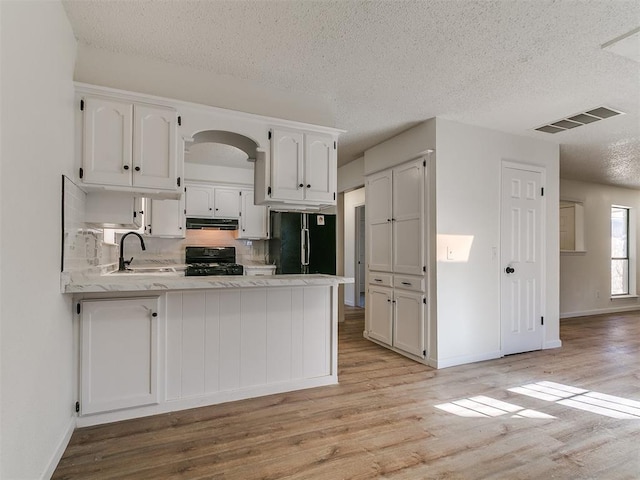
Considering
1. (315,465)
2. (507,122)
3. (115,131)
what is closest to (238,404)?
(315,465)

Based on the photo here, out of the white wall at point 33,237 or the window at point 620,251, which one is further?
the window at point 620,251

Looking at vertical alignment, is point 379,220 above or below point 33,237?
above

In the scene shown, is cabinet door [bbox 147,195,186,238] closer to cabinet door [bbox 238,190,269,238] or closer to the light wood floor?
cabinet door [bbox 238,190,269,238]

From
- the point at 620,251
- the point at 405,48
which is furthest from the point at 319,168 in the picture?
the point at 620,251

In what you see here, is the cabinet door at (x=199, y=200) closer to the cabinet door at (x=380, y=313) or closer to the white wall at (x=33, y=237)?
the white wall at (x=33, y=237)

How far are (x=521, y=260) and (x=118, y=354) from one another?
4115 millimetres

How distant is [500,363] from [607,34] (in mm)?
2983

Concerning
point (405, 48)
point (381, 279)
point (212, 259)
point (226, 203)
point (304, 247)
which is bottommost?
point (381, 279)

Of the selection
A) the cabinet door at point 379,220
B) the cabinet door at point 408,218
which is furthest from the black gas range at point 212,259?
the cabinet door at point 408,218

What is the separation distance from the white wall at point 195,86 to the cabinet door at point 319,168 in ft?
0.88

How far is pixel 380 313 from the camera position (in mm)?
4406

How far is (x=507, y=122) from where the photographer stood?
369cm

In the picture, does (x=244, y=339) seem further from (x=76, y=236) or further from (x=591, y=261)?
(x=591, y=261)

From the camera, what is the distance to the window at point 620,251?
23.5ft
